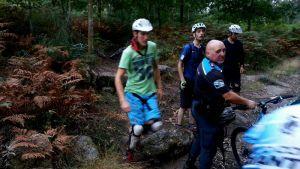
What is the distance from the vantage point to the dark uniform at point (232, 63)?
336 inches

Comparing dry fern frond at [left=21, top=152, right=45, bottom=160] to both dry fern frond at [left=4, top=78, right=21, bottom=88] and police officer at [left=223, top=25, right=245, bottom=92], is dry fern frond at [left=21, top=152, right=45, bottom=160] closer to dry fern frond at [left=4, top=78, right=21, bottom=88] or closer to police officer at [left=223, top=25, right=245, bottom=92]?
dry fern frond at [left=4, top=78, right=21, bottom=88]

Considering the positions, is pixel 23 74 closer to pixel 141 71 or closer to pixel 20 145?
pixel 20 145

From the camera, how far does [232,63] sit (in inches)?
338

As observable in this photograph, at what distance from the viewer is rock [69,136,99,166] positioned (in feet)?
20.7

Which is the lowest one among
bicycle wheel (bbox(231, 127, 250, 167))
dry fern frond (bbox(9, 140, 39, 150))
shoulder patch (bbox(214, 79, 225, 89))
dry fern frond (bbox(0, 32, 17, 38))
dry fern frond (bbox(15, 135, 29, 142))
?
bicycle wheel (bbox(231, 127, 250, 167))

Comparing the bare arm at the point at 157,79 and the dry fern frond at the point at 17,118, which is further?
the bare arm at the point at 157,79

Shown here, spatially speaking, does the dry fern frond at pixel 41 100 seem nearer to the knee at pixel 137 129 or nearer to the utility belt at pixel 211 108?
the knee at pixel 137 129

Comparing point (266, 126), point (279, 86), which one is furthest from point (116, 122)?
point (279, 86)

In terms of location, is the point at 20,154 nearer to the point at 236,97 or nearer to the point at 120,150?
the point at 120,150

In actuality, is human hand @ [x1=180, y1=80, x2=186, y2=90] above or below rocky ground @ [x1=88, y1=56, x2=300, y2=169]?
above

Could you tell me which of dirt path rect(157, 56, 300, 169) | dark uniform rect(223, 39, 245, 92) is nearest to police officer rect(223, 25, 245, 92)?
dark uniform rect(223, 39, 245, 92)

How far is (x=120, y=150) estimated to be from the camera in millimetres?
6980

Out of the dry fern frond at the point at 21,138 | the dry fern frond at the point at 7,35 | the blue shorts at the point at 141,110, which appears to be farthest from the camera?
the dry fern frond at the point at 7,35

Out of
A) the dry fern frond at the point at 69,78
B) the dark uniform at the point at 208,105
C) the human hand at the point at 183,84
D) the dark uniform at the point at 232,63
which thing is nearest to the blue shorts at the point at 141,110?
the dark uniform at the point at 208,105
